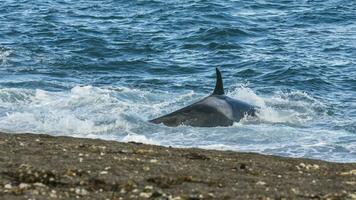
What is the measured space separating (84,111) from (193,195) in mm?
9524

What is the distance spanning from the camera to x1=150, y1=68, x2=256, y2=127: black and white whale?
16.3 meters

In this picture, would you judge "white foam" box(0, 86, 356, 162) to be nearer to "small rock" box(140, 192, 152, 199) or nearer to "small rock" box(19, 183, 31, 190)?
"small rock" box(140, 192, 152, 199)

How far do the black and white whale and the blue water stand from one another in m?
0.28

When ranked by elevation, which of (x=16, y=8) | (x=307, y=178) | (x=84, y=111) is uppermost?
(x=307, y=178)

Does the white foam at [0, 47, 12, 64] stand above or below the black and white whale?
below

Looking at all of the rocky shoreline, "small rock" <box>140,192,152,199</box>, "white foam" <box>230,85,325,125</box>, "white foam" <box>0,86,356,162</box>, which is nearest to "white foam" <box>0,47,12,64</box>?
"white foam" <box>0,86,356,162</box>

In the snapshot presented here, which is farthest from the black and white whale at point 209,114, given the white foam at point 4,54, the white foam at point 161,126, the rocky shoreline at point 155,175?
the white foam at point 4,54

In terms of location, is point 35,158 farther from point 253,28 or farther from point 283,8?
point 283,8

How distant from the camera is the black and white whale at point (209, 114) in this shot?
16297 mm

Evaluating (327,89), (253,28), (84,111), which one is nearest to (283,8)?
(253,28)

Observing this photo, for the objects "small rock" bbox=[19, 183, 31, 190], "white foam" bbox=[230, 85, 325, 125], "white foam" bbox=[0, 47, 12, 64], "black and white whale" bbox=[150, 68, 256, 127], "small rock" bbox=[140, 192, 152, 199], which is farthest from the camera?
"white foam" bbox=[0, 47, 12, 64]

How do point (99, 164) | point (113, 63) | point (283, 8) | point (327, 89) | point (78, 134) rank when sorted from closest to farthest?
point (99, 164), point (78, 134), point (327, 89), point (113, 63), point (283, 8)

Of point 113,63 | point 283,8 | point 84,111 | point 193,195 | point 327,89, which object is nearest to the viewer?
point 193,195

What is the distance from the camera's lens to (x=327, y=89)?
70.4ft
